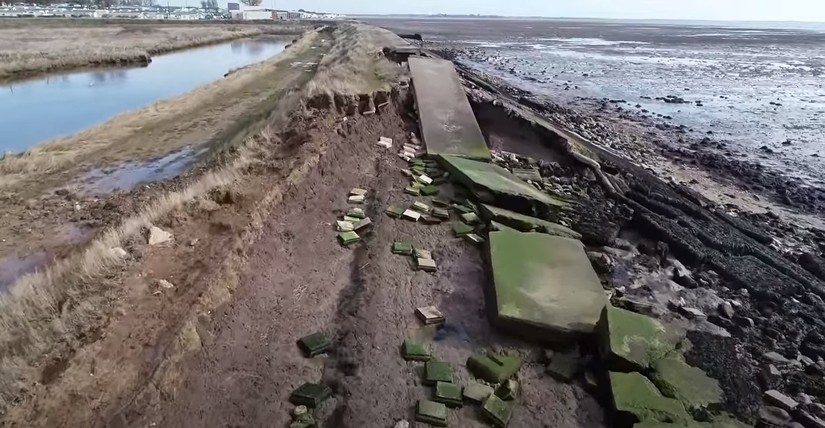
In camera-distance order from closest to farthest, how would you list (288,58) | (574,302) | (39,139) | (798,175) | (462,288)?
1. (574,302)
2. (462,288)
3. (798,175)
4. (39,139)
5. (288,58)

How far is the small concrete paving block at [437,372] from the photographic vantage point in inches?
140

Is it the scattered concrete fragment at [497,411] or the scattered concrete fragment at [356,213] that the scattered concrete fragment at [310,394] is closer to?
the scattered concrete fragment at [497,411]

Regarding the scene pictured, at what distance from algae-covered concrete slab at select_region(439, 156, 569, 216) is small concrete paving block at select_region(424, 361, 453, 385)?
10.0ft

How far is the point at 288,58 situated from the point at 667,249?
23770mm

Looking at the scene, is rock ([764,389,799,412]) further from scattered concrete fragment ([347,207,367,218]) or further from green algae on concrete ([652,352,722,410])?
scattered concrete fragment ([347,207,367,218])

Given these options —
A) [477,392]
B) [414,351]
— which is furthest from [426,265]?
[477,392]

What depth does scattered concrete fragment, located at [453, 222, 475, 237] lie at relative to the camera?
5.70m

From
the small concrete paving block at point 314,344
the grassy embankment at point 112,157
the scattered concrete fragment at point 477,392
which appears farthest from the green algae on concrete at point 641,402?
the grassy embankment at point 112,157

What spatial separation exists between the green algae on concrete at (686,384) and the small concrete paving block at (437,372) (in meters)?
1.40

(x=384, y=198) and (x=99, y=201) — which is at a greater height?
(x=384, y=198)

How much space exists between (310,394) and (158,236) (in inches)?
114

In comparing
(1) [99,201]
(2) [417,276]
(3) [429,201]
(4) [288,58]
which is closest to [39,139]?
(1) [99,201]

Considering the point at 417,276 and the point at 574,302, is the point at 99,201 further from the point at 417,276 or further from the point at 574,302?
the point at 574,302

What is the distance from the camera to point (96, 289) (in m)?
4.32
